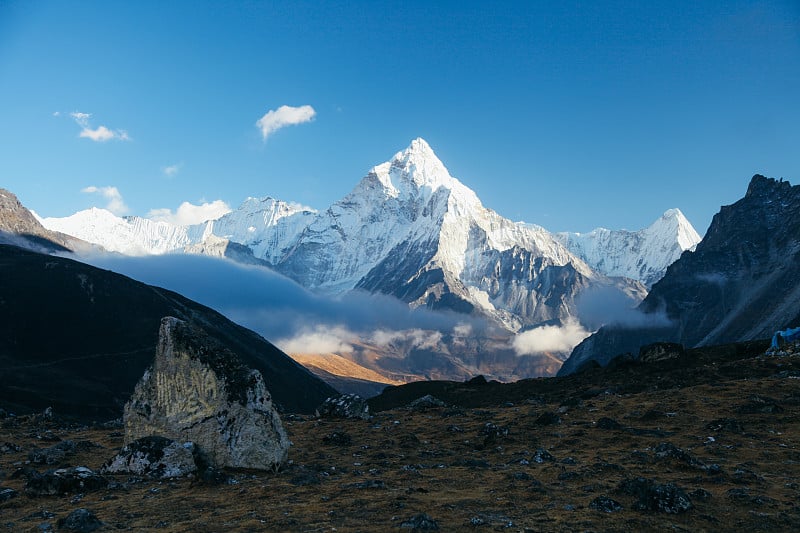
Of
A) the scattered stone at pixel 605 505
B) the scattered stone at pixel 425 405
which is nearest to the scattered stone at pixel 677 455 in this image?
the scattered stone at pixel 605 505

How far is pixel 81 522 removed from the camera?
1878cm

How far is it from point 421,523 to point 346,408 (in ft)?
98.0

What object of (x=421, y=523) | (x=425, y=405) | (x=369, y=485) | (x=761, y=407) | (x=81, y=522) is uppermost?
(x=761, y=407)

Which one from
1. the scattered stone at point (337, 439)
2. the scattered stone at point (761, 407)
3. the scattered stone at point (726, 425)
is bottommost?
the scattered stone at point (337, 439)

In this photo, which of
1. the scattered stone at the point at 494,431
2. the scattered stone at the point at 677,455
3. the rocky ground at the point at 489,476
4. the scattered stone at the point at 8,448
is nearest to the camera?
the rocky ground at the point at 489,476

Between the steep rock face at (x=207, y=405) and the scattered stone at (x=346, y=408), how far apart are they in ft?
57.0

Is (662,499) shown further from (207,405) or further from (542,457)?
(207,405)

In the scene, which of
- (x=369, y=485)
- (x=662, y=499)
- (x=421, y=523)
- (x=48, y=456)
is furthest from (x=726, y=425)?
(x=48, y=456)

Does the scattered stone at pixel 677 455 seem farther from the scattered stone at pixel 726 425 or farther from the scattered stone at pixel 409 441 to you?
the scattered stone at pixel 409 441

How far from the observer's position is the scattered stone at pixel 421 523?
1748cm

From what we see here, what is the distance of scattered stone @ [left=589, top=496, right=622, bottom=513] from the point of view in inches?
762

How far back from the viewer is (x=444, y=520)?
18.5 m

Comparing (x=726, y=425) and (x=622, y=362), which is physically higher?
(x=622, y=362)

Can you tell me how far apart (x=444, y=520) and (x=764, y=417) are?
2567 cm
